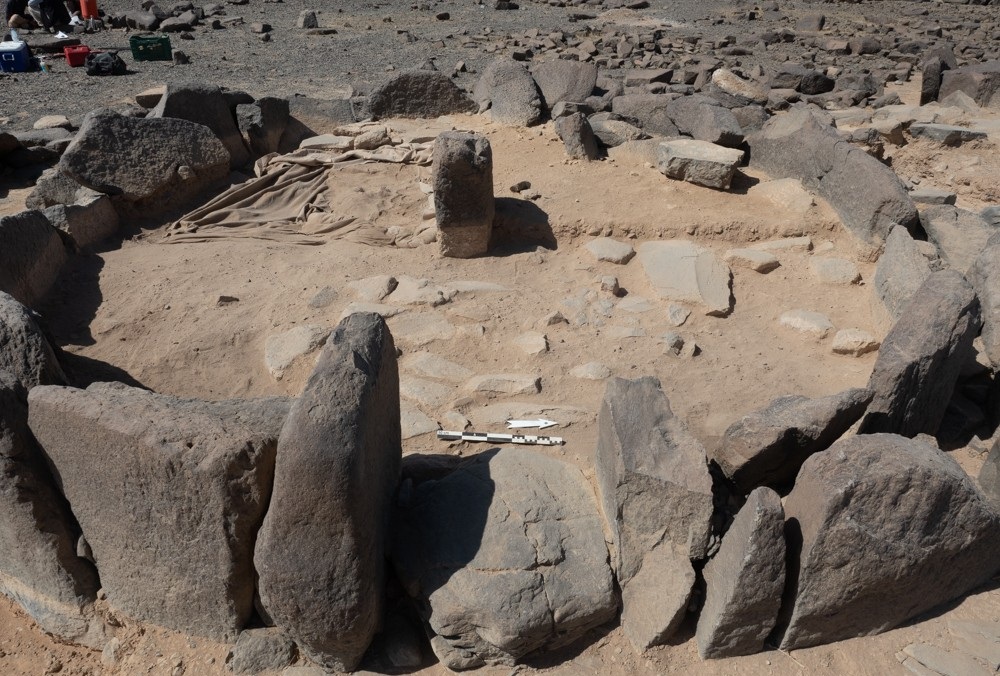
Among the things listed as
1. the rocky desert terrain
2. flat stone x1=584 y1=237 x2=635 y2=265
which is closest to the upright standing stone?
the rocky desert terrain

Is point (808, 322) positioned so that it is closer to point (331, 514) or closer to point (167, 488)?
point (331, 514)

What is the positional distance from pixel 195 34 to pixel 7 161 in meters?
7.15

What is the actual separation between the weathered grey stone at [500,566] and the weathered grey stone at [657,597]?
0.10m

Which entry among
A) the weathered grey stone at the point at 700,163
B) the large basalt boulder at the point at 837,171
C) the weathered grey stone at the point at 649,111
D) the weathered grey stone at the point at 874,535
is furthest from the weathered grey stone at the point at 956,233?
the weathered grey stone at the point at 874,535

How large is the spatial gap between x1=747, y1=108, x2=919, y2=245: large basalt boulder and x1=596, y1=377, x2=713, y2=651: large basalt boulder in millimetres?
3650

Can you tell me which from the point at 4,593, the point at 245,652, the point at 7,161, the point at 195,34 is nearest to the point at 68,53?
the point at 195,34

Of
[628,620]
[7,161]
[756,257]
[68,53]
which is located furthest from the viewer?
[68,53]

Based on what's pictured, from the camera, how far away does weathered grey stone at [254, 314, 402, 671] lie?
2.77 meters

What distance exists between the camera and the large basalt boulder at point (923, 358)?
153 inches

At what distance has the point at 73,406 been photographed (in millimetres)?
3092

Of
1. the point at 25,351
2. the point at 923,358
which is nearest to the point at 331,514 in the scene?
the point at 25,351

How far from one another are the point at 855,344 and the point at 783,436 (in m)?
1.89

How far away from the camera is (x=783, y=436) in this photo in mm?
3502

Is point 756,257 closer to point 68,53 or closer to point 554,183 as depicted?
point 554,183
